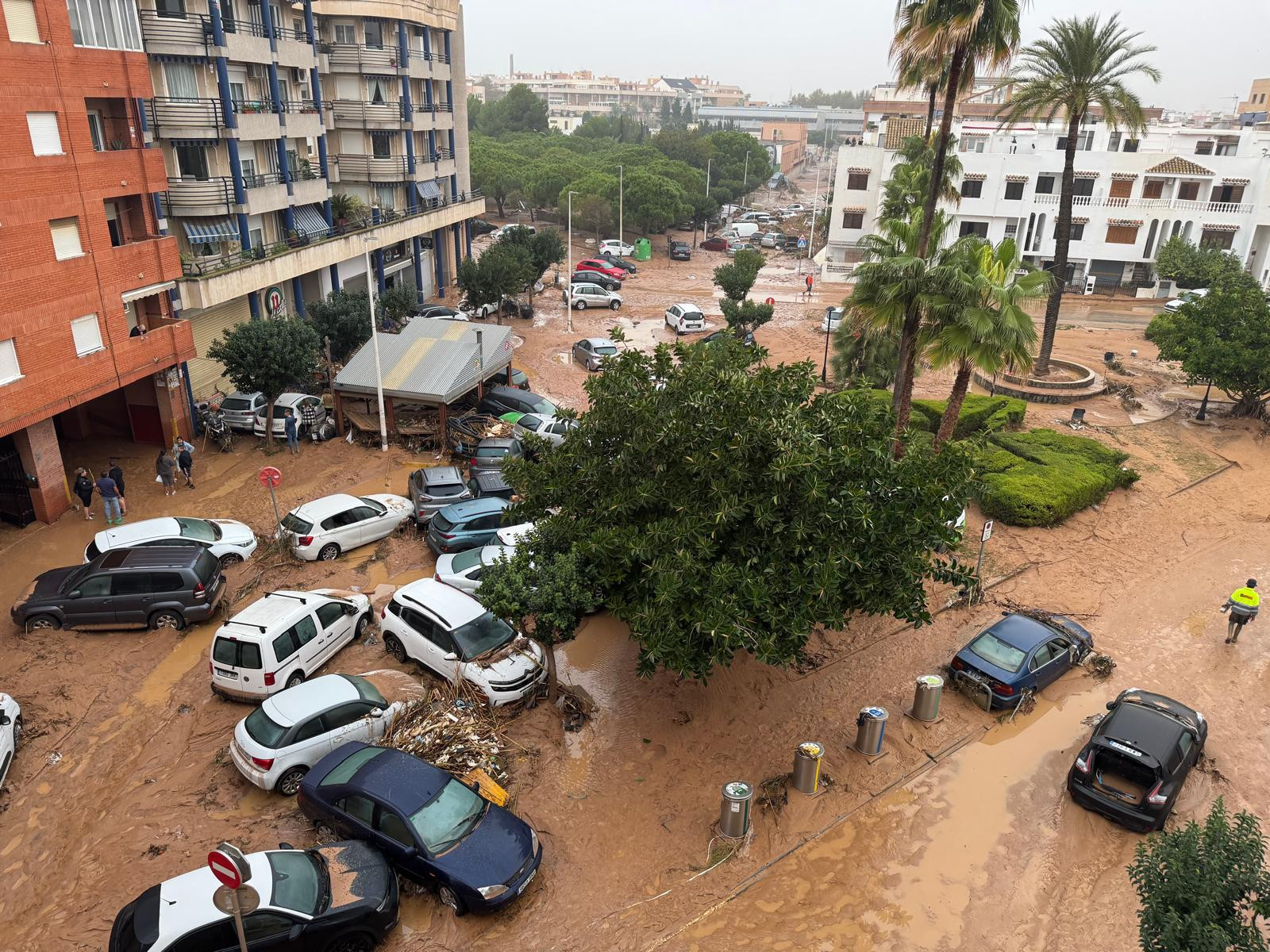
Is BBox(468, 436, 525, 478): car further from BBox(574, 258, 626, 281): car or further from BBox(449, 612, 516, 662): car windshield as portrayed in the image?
BBox(574, 258, 626, 281): car

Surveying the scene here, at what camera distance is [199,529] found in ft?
62.5

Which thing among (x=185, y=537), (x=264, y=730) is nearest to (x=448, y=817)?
(x=264, y=730)

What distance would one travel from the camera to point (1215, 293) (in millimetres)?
28641

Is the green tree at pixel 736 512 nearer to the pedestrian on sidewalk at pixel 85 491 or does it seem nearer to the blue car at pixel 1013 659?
the blue car at pixel 1013 659

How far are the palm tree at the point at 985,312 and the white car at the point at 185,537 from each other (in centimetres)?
1623

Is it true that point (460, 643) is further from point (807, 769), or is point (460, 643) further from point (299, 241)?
point (299, 241)

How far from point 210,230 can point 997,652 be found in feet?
95.5

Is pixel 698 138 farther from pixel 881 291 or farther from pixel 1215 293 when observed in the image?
pixel 881 291

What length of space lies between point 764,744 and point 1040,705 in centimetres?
549

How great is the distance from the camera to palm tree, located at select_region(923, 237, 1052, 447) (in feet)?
59.5

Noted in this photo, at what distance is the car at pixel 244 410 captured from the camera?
26.8 metres

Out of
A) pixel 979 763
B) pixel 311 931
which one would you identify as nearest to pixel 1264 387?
pixel 979 763

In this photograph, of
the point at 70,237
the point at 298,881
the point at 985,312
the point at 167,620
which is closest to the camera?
the point at 298,881

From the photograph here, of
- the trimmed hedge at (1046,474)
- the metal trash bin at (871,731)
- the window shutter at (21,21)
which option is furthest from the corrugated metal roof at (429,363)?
the metal trash bin at (871,731)
